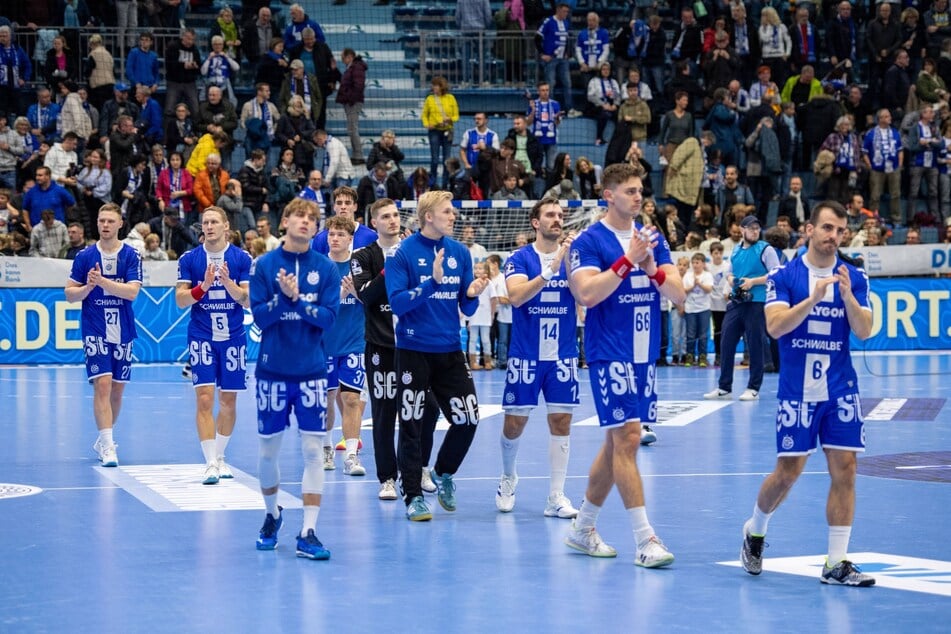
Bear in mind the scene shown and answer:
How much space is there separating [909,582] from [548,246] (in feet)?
12.5

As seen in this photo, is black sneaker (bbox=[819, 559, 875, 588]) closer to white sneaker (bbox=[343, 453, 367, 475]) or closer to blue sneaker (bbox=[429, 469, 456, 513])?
blue sneaker (bbox=[429, 469, 456, 513])

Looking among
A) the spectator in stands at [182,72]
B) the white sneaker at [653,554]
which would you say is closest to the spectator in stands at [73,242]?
the spectator in stands at [182,72]

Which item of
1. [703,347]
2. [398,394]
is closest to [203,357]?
[398,394]

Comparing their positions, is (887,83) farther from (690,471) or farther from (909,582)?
(909,582)

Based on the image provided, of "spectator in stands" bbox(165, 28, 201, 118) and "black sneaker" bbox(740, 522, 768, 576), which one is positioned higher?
"spectator in stands" bbox(165, 28, 201, 118)

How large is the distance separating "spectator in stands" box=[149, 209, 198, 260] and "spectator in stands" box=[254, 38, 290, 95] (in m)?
4.55

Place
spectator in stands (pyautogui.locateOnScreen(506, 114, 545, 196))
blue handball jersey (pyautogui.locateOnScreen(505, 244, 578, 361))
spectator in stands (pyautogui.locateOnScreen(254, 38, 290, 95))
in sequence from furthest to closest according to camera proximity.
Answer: spectator in stands (pyautogui.locateOnScreen(254, 38, 290, 95)), spectator in stands (pyautogui.locateOnScreen(506, 114, 545, 196)), blue handball jersey (pyautogui.locateOnScreen(505, 244, 578, 361))

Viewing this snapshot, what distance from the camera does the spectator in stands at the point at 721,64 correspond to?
2970 centimetres

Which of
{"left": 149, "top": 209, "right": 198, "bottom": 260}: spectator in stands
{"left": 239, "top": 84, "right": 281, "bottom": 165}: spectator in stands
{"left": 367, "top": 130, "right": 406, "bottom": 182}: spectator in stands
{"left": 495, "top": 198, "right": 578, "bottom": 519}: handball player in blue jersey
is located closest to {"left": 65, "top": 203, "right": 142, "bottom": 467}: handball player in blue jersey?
{"left": 495, "top": 198, "right": 578, "bottom": 519}: handball player in blue jersey

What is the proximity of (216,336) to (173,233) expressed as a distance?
44.8 ft

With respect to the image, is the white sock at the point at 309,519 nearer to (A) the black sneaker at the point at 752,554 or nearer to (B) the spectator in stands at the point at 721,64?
(A) the black sneaker at the point at 752,554

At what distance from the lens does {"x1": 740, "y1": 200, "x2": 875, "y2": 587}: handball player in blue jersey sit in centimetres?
815

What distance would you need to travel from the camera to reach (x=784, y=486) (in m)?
8.25

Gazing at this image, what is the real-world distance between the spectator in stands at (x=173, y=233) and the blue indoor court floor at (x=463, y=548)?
9.99 metres
